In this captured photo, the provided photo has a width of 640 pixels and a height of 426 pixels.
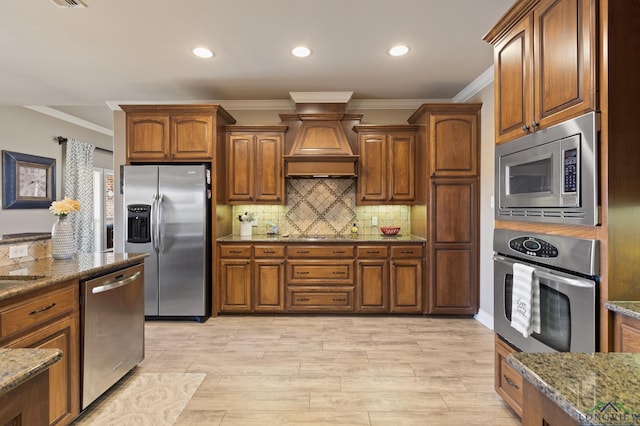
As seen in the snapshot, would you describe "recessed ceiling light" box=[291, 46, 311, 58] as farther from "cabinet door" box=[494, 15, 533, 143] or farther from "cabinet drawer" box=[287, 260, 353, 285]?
"cabinet drawer" box=[287, 260, 353, 285]

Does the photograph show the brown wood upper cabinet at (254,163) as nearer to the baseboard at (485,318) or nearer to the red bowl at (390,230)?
the red bowl at (390,230)

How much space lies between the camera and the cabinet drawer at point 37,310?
151 centimetres

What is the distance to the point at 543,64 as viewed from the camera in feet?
5.60

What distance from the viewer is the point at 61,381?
182cm

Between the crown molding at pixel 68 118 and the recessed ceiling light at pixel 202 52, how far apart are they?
3.77 m

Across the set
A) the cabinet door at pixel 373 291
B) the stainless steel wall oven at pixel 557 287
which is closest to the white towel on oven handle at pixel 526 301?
the stainless steel wall oven at pixel 557 287

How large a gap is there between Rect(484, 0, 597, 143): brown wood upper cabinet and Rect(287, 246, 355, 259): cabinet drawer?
2175mm

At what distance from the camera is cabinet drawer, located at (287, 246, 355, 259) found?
392 centimetres

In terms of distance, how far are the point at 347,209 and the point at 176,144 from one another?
228 centimetres

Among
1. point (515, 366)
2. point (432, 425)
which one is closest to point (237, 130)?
point (432, 425)

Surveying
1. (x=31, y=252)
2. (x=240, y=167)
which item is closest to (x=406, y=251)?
(x=240, y=167)

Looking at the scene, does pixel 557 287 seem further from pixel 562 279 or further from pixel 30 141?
pixel 30 141

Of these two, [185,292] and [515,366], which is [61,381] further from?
[515,366]

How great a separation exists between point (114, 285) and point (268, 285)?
1920mm
